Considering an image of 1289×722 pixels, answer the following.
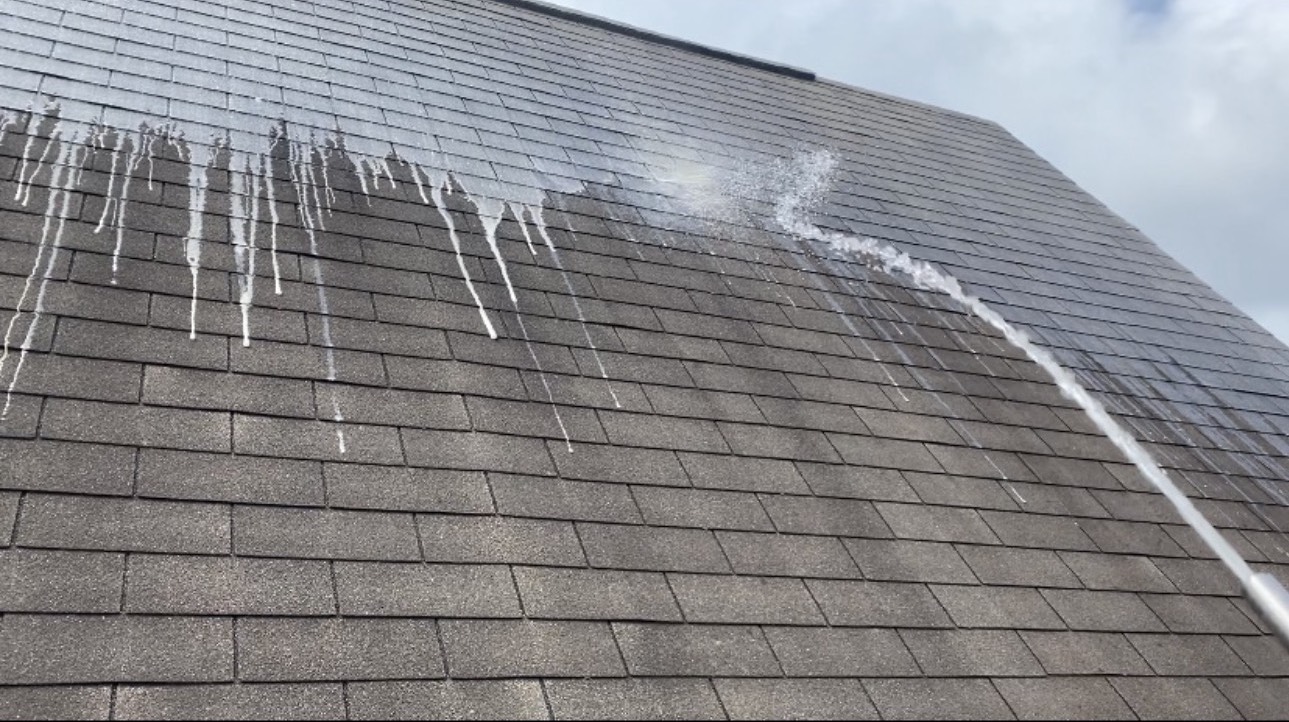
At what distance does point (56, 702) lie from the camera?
7.30ft

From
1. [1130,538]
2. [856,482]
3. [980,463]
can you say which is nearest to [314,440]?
[856,482]

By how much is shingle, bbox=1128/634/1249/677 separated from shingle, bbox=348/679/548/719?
237 centimetres

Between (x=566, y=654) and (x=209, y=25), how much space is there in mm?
4686

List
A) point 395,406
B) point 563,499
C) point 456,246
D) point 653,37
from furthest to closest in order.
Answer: point 653,37
point 456,246
point 395,406
point 563,499

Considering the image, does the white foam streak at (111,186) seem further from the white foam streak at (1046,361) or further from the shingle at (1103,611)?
the shingle at (1103,611)

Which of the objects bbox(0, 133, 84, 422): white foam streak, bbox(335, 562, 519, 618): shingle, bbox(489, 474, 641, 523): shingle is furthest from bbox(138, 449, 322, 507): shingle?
bbox(489, 474, 641, 523): shingle

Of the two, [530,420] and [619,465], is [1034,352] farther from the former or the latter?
[530,420]

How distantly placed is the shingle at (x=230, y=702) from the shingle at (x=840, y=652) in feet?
4.44

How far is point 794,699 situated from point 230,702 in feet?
5.06

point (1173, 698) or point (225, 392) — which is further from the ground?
point (1173, 698)

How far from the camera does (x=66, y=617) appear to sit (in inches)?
94.7

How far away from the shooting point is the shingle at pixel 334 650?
2.49 meters

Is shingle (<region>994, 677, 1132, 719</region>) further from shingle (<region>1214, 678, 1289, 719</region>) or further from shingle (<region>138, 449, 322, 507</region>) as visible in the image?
shingle (<region>138, 449, 322, 507</region>)

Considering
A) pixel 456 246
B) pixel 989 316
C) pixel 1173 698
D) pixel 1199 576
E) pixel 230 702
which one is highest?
pixel 989 316
